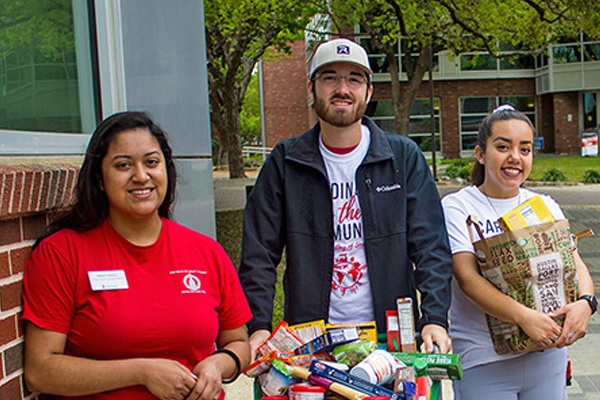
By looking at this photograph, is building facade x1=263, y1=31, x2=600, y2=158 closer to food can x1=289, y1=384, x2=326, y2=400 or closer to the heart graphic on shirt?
the heart graphic on shirt

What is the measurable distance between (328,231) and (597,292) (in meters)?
6.70

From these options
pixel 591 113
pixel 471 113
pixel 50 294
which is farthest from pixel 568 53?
pixel 50 294

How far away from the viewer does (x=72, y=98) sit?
3471 millimetres

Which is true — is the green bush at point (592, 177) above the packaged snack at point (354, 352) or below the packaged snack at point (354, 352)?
below

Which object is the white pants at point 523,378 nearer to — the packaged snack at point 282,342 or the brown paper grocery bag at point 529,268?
the brown paper grocery bag at point 529,268

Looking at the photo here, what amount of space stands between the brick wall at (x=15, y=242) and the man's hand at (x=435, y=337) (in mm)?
1495

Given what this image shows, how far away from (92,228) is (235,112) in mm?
21746

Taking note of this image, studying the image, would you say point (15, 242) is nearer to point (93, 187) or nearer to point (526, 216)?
point (93, 187)

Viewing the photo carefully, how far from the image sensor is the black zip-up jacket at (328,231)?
299 centimetres

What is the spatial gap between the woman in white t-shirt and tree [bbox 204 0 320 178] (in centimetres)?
1261

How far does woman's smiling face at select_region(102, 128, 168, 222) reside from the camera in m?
2.41

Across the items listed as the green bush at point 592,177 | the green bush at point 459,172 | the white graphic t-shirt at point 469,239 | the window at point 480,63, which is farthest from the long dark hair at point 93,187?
the window at point 480,63

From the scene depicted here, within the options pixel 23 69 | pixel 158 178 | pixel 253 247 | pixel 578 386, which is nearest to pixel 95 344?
pixel 158 178

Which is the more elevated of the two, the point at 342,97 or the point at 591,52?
the point at 591,52
